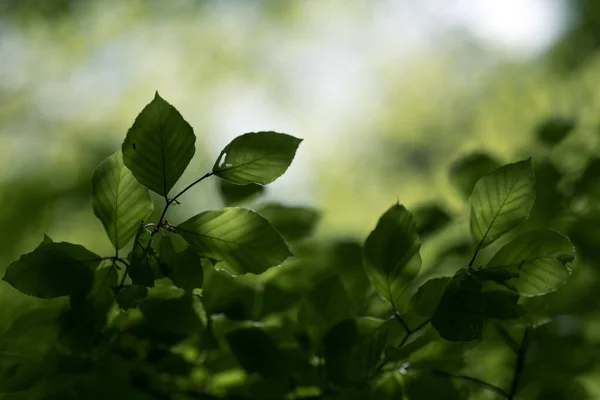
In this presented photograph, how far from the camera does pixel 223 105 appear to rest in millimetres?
3502

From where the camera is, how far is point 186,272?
1.01 ft

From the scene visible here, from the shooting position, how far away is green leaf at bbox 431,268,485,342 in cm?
29

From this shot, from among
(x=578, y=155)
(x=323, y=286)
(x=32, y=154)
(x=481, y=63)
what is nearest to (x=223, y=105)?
(x=32, y=154)

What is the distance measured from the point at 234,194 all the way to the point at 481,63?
11.3 feet

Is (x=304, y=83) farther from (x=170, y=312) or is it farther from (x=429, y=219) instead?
(x=170, y=312)

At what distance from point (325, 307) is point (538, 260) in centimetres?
13

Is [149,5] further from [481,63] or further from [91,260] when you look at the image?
[91,260]

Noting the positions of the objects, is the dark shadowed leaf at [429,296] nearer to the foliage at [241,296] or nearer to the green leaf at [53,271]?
the foliage at [241,296]

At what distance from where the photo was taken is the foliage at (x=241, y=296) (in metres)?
0.30

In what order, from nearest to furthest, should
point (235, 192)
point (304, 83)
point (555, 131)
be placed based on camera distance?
point (235, 192)
point (555, 131)
point (304, 83)

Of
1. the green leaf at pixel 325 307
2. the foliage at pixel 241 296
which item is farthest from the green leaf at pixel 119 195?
the green leaf at pixel 325 307

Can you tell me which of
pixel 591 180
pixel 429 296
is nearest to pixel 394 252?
pixel 429 296

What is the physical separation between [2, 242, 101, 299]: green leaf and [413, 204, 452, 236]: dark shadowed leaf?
0.27 metres

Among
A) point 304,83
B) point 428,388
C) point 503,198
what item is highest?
point 304,83
